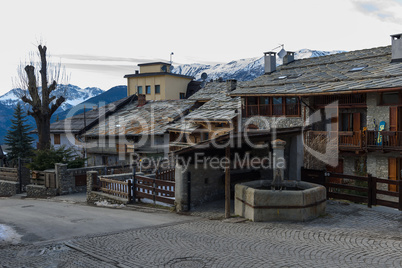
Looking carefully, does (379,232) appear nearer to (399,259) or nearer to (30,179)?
(399,259)

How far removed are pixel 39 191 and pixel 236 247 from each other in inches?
717

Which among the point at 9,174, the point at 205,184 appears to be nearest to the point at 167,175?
the point at 205,184

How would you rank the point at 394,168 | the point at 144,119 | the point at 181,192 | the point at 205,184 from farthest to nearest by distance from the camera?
the point at 144,119 < the point at 394,168 < the point at 205,184 < the point at 181,192

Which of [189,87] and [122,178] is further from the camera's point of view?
[189,87]

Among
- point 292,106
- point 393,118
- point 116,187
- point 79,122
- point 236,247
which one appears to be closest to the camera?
point 236,247

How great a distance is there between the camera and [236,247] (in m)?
9.26

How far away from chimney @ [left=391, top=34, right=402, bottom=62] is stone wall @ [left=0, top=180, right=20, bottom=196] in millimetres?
26270

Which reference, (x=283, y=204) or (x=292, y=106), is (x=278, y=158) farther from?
(x=292, y=106)

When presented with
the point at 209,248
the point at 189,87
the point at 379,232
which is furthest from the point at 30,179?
the point at 189,87

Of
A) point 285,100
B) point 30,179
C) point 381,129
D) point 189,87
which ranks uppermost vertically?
point 189,87

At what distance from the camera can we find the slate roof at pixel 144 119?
33.5 meters

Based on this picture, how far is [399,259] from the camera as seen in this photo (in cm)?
805

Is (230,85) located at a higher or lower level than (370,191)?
higher

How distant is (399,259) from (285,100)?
60.3 feet
